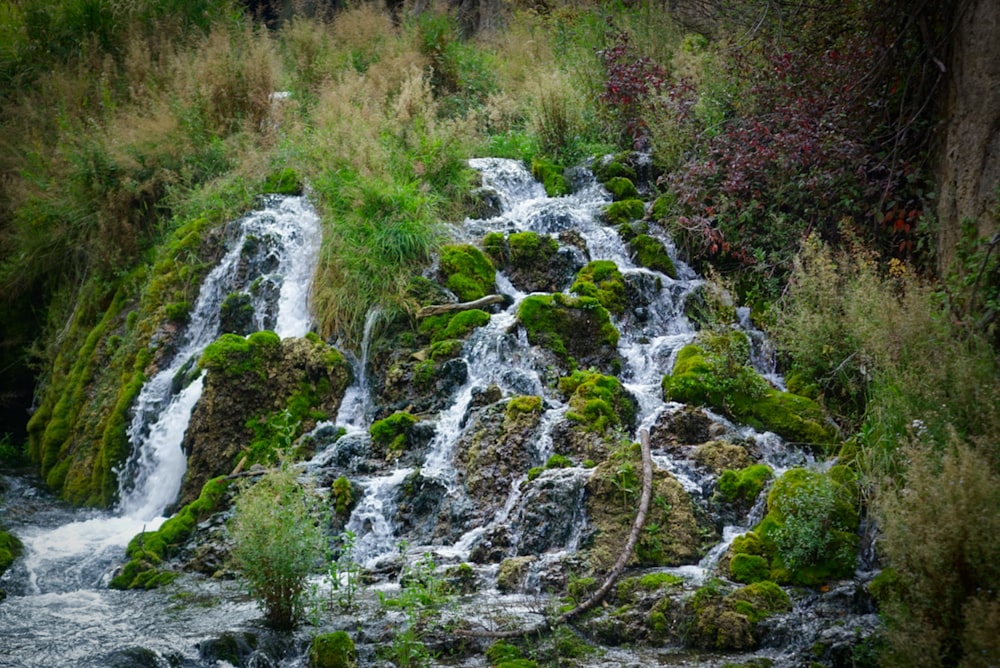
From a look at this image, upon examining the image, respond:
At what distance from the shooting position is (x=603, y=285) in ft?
29.8

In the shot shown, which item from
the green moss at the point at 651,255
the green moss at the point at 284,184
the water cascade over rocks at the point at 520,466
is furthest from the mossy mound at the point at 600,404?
the green moss at the point at 284,184

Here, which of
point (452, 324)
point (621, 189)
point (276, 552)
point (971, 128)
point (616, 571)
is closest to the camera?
point (276, 552)

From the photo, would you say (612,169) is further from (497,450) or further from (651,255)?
(497,450)

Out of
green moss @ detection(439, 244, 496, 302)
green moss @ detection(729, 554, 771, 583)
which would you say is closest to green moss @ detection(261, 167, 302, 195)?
green moss @ detection(439, 244, 496, 302)

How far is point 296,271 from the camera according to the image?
395 inches

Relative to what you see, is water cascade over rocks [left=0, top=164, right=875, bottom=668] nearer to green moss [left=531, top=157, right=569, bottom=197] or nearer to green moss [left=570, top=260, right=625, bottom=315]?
green moss [left=570, top=260, right=625, bottom=315]

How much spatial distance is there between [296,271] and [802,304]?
5.66 meters

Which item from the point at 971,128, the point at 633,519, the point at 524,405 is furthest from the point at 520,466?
the point at 971,128

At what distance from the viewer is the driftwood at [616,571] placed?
5008 millimetres

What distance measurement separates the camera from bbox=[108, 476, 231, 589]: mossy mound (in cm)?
668

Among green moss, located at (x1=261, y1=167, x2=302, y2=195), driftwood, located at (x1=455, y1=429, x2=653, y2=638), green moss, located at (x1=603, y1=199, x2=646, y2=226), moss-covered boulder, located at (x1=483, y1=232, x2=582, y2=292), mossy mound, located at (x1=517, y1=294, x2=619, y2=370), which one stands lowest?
driftwood, located at (x1=455, y1=429, x2=653, y2=638)

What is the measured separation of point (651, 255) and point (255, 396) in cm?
454

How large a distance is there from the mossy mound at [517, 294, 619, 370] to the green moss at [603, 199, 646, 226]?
6.59 ft

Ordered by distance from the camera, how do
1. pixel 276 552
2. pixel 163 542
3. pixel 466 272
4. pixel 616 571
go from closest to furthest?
pixel 276 552
pixel 616 571
pixel 163 542
pixel 466 272
